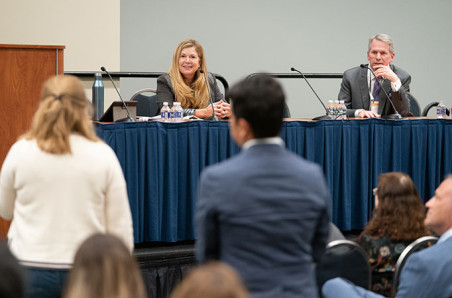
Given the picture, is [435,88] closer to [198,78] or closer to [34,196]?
[198,78]

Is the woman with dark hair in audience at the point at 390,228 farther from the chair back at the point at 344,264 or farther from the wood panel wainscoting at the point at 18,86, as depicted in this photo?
the wood panel wainscoting at the point at 18,86

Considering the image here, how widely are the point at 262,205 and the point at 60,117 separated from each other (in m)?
0.86

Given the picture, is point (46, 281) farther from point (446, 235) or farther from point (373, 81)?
point (373, 81)

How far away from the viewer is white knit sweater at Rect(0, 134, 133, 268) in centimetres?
246

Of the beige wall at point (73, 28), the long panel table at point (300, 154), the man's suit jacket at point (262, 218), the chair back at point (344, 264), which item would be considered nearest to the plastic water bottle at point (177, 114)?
the long panel table at point (300, 154)

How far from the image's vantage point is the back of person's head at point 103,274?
171 cm

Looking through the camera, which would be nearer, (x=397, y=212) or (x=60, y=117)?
(x=60, y=117)

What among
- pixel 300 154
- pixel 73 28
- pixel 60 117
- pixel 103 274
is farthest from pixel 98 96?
pixel 103 274

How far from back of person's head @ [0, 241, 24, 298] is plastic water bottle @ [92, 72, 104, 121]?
2.73m

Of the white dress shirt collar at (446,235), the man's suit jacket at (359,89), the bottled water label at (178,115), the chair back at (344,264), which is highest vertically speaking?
the man's suit jacket at (359,89)

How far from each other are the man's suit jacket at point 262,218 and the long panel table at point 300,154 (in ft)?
7.16

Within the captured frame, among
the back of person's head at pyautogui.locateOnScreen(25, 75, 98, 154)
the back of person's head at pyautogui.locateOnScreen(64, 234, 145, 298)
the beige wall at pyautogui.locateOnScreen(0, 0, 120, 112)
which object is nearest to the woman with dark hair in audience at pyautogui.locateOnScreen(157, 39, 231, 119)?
the beige wall at pyautogui.locateOnScreen(0, 0, 120, 112)

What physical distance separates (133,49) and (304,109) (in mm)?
1996

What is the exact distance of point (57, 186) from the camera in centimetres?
246
